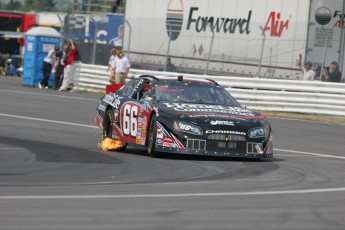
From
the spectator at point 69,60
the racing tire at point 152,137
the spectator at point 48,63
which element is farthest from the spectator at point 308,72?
the racing tire at point 152,137

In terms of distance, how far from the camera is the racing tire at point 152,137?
1445 centimetres

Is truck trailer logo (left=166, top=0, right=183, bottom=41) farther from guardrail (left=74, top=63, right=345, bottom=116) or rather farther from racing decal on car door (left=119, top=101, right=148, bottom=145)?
racing decal on car door (left=119, top=101, right=148, bottom=145)

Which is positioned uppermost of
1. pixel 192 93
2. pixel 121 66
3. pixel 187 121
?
pixel 121 66

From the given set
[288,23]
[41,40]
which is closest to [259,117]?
[288,23]

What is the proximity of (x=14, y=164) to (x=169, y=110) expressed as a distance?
2528 mm

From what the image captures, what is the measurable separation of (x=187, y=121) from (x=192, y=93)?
1351mm

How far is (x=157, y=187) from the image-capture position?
10906 millimetres

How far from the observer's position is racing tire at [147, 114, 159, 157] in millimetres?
14445

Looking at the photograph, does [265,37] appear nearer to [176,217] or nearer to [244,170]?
[244,170]

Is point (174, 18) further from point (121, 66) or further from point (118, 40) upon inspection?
point (118, 40)

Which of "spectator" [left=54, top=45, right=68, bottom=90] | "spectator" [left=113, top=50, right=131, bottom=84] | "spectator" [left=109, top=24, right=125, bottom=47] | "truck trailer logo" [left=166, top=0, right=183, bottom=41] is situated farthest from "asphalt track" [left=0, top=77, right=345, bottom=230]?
"spectator" [left=109, top=24, right=125, bottom=47]

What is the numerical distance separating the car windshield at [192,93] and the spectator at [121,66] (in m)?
15.9

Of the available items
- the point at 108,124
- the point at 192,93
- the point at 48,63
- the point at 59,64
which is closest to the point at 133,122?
the point at 192,93

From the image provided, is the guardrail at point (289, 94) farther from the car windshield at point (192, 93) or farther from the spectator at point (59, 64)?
the car windshield at point (192, 93)
